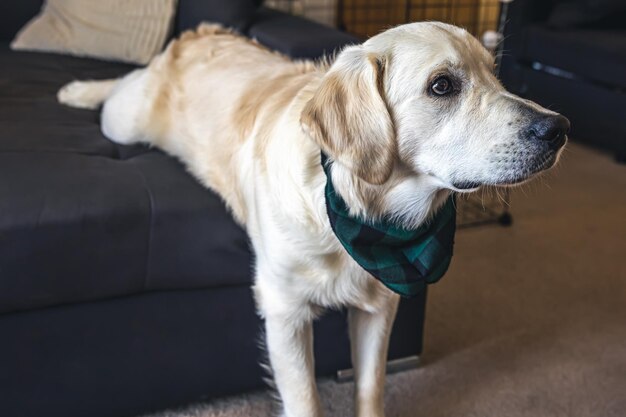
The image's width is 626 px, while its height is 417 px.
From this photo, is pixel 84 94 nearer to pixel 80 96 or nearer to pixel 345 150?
pixel 80 96

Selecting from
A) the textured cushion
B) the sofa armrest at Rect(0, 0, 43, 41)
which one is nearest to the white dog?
the textured cushion

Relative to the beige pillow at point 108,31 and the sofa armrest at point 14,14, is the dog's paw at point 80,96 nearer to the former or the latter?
the beige pillow at point 108,31

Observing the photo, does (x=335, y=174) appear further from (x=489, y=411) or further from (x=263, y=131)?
(x=489, y=411)

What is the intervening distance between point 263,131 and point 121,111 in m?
0.58

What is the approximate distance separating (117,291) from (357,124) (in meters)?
0.60

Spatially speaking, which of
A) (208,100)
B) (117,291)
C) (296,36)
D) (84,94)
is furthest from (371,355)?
(84,94)

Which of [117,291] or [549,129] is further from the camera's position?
[117,291]

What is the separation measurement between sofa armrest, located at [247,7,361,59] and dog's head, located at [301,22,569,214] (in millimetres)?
756

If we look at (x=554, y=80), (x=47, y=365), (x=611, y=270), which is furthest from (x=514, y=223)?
(x=47, y=365)

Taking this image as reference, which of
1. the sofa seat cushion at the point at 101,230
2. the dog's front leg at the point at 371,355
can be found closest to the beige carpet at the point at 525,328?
the dog's front leg at the point at 371,355

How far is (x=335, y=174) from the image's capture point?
1.14 metres

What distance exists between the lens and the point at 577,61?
2986mm

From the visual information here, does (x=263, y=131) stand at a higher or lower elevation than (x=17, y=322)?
higher

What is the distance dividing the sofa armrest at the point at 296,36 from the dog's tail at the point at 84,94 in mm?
462
